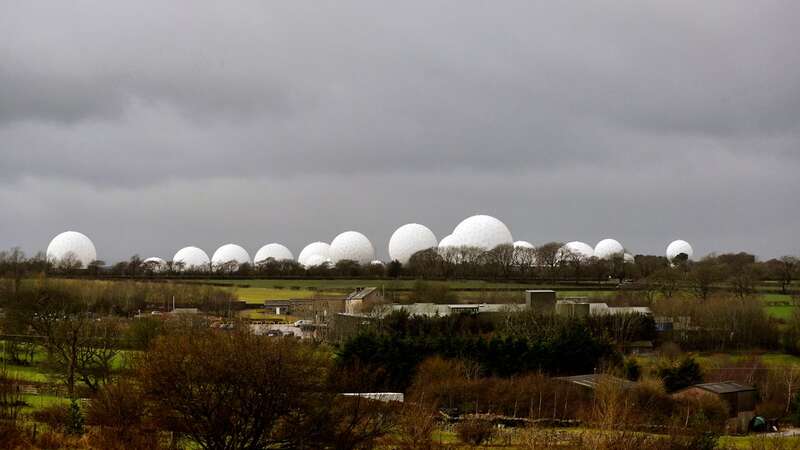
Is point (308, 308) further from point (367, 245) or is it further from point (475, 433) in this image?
point (367, 245)

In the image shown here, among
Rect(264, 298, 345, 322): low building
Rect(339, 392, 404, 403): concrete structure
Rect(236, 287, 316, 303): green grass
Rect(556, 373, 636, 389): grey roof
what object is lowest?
Rect(556, 373, 636, 389): grey roof

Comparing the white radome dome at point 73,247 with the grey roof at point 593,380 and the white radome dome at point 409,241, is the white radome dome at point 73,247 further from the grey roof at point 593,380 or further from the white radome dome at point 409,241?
the grey roof at point 593,380

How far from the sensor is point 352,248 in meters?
109

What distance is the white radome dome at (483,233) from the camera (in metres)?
101

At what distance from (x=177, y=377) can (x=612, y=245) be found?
115413mm

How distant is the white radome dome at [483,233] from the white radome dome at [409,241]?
15.0 ft

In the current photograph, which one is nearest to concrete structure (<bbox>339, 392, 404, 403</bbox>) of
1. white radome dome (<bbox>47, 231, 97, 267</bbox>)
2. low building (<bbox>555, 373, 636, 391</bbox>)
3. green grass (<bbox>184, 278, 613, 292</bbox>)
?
low building (<bbox>555, 373, 636, 391</bbox>)

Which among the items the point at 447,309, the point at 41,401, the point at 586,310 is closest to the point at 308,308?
the point at 447,309

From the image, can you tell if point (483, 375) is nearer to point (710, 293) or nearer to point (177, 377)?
point (177, 377)

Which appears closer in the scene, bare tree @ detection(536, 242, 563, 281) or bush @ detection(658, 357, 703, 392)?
bush @ detection(658, 357, 703, 392)

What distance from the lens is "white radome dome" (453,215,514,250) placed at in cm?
10079

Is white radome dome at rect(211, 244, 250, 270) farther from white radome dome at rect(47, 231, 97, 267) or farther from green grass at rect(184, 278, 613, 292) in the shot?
green grass at rect(184, 278, 613, 292)

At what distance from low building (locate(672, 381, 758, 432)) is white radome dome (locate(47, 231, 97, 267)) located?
89223 millimetres

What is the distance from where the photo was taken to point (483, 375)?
106 ft
